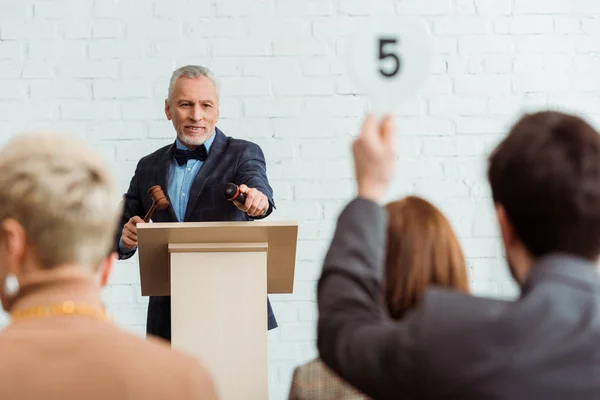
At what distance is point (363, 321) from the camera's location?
3.47 feet

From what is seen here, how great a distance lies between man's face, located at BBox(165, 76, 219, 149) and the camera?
3154 millimetres

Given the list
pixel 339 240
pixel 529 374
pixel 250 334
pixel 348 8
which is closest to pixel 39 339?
pixel 339 240

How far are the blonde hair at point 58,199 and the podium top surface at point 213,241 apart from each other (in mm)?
1227

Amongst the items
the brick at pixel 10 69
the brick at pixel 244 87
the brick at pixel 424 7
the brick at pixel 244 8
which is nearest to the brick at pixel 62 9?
the brick at pixel 10 69

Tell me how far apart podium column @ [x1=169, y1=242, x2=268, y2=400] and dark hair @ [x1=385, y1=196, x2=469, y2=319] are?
1.07 m

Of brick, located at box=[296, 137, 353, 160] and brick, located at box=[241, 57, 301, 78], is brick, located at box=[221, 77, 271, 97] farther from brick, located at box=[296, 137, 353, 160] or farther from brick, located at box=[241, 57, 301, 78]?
brick, located at box=[296, 137, 353, 160]

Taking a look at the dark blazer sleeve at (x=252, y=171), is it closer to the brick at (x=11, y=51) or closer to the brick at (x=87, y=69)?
the brick at (x=87, y=69)

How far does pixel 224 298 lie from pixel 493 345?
5.00ft

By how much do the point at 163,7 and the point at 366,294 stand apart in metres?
2.88

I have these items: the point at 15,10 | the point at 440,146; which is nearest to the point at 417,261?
the point at 440,146

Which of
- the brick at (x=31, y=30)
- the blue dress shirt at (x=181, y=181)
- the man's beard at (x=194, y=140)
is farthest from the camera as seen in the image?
the brick at (x=31, y=30)

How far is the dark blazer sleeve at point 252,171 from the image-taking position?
9.62 ft

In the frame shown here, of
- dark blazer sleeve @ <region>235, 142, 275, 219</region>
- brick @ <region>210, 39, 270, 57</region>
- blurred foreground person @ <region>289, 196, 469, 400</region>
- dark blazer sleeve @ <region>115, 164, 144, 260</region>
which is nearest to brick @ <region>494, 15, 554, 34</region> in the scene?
brick @ <region>210, 39, 270, 57</region>

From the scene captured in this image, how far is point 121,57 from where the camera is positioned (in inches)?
147
